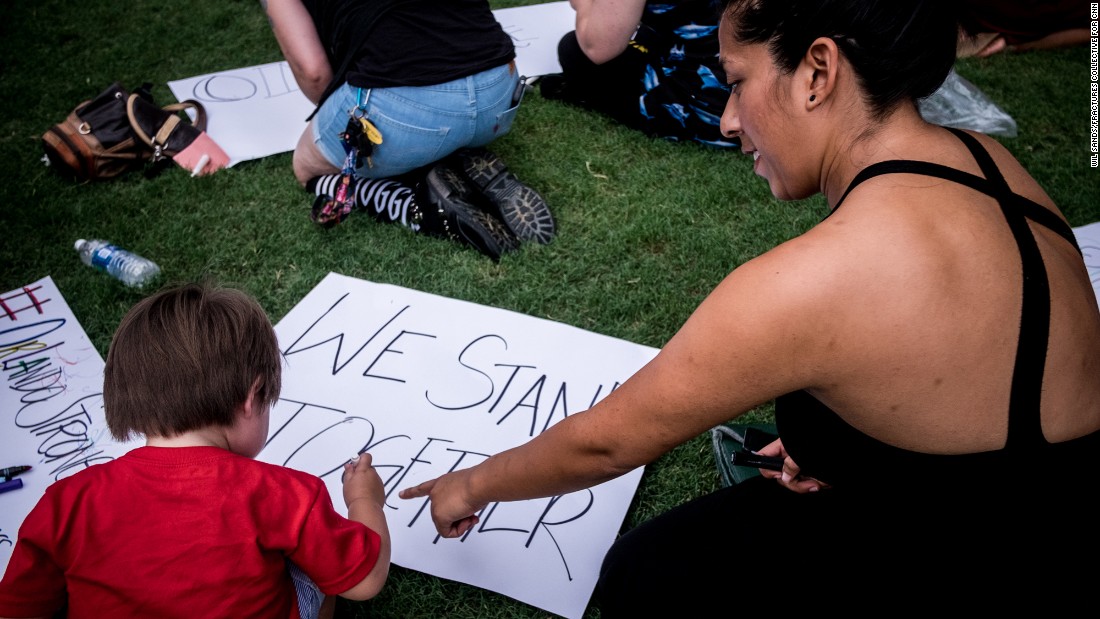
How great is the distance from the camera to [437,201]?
230 centimetres

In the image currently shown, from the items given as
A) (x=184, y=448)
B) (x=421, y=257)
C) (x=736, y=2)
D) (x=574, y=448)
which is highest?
(x=736, y=2)

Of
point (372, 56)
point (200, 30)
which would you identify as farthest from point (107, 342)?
point (200, 30)

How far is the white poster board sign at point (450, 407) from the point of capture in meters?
1.54

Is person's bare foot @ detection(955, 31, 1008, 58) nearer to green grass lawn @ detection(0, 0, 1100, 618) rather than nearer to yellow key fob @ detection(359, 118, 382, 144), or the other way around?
green grass lawn @ detection(0, 0, 1100, 618)

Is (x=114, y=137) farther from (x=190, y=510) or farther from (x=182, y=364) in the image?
(x=190, y=510)

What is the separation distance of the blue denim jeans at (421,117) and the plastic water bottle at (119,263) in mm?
618

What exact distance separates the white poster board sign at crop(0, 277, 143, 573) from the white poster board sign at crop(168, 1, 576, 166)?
84 centimetres

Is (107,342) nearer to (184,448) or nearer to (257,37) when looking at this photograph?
(184,448)

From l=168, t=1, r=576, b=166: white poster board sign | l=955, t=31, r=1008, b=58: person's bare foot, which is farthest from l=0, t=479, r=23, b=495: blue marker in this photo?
l=955, t=31, r=1008, b=58: person's bare foot

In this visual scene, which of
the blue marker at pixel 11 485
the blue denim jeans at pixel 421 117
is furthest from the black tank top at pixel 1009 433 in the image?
the blue marker at pixel 11 485

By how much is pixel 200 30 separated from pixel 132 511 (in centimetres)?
312

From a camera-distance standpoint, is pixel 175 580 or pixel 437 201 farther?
pixel 437 201

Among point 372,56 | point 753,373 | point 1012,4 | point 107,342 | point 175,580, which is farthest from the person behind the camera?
point 1012,4

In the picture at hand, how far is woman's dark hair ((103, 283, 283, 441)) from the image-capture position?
115 centimetres
